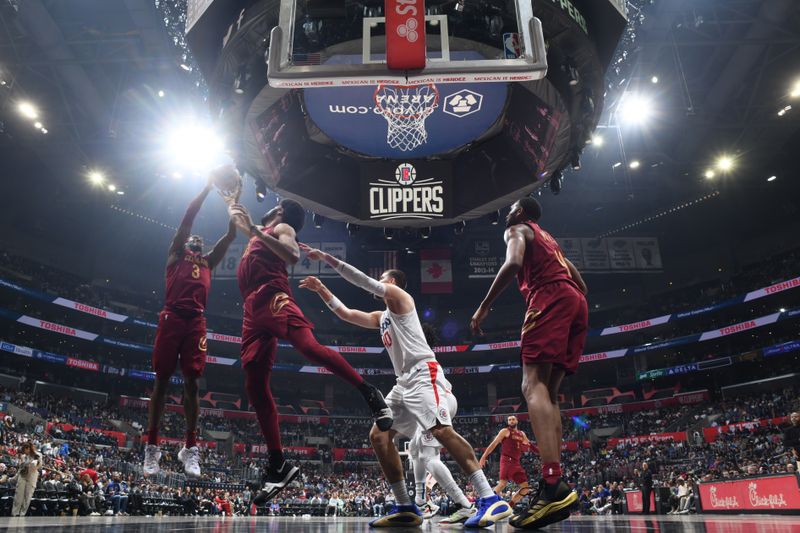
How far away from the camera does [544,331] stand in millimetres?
3742

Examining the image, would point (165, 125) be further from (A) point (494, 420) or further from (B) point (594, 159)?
(A) point (494, 420)

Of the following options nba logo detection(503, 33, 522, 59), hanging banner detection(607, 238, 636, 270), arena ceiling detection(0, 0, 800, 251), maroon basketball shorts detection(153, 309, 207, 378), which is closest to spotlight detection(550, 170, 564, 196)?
arena ceiling detection(0, 0, 800, 251)

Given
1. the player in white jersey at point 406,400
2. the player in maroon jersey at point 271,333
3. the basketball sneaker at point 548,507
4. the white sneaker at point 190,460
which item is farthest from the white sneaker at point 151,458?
the basketball sneaker at point 548,507

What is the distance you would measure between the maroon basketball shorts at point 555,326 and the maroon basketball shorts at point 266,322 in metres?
1.74

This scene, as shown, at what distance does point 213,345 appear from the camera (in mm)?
36000

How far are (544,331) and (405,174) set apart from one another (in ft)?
21.5

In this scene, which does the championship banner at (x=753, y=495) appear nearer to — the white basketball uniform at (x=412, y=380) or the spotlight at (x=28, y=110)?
the white basketball uniform at (x=412, y=380)

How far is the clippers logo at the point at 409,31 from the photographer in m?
4.79

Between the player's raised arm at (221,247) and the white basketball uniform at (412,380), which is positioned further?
the player's raised arm at (221,247)

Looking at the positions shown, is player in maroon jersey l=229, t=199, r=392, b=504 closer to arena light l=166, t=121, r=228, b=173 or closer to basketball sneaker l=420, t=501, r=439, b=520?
basketball sneaker l=420, t=501, r=439, b=520

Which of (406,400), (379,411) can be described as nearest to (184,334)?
(379,411)

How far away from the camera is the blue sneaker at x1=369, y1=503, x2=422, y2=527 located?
4352mm

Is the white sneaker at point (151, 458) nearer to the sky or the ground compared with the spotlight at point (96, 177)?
nearer to the ground

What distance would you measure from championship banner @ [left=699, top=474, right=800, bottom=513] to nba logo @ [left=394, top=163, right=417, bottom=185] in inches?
347
